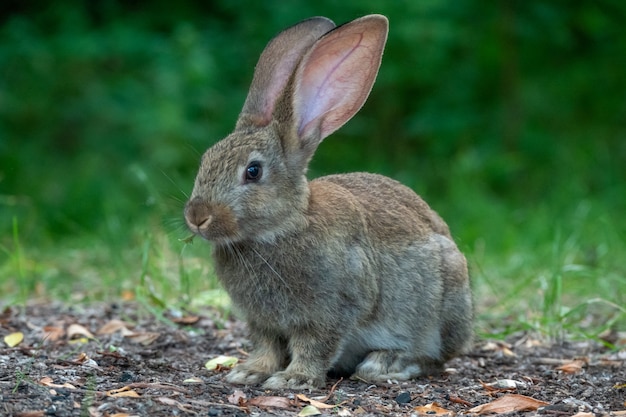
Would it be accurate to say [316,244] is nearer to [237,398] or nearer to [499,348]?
[237,398]

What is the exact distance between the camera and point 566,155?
1044cm

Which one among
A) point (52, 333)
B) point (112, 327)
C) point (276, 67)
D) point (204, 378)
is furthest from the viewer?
point (112, 327)

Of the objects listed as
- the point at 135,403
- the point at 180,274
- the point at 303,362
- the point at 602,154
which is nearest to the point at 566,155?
the point at 602,154

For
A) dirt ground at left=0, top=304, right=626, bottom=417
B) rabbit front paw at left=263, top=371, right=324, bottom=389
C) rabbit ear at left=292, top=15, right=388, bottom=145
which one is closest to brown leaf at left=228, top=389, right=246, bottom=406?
dirt ground at left=0, top=304, right=626, bottom=417

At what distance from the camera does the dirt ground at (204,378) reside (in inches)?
157

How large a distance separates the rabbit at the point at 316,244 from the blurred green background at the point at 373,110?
8.39ft

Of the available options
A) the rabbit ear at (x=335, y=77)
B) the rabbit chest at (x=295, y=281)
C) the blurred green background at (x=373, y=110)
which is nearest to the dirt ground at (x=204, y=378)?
the rabbit chest at (x=295, y=281)

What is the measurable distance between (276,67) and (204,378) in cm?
149

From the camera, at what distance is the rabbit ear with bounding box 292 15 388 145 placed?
4.68 metres

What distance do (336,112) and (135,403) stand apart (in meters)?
1.69

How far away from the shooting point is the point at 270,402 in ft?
13.9

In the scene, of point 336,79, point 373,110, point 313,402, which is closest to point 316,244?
point 313,402

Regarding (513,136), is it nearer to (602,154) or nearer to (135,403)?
(602,154)

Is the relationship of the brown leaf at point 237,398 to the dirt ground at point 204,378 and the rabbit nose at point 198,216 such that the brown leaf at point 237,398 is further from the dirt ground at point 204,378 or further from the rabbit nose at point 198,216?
the rabbit nose at point 198,216
